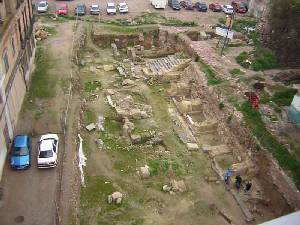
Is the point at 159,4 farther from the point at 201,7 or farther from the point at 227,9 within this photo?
the point at 227,9

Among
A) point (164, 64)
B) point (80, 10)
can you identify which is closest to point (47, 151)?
point (164, 64)

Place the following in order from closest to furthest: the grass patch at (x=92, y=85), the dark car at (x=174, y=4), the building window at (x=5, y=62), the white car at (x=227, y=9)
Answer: the building window at (x=5, y=62)
the grass patch at (x=92, y=85)
the dark car at (x=174, y=4)
the white car at (x=227, y=9)

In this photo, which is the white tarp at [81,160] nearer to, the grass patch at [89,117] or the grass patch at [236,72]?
the grass patch at [89,117]

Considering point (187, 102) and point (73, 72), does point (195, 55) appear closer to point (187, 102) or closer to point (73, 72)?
point (187, 102)

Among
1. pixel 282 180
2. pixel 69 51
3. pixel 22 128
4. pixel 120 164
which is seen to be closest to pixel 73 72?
pixel 69 51

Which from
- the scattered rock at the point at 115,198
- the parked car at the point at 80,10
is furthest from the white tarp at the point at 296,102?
the parked car at the point at 80,10

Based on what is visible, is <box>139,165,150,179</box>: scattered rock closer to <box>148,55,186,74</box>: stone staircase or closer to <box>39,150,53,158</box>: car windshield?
<box>39,150,53,158</box>: car windshield

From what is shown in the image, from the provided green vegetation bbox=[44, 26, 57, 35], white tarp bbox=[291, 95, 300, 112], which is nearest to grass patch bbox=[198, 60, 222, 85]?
white tarp bbox=[291, 95, 300, 112]
